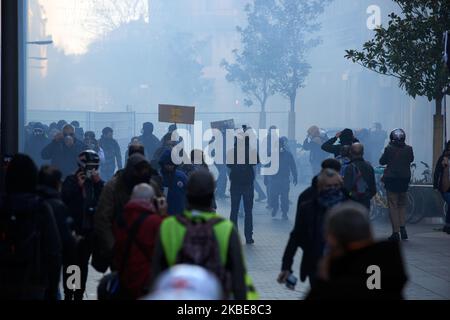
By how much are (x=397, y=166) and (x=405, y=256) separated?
2059mm

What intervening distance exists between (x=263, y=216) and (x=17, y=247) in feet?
48.0

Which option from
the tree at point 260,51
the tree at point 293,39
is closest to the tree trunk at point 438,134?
the tree at point 293,39

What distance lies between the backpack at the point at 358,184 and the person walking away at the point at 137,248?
18.5ft

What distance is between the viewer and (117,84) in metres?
78.0

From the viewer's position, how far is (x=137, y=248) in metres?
5.75

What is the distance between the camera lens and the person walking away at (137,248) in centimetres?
574

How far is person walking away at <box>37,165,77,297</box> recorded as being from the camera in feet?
21.9

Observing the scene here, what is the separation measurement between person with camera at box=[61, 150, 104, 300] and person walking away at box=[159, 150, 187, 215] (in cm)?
216

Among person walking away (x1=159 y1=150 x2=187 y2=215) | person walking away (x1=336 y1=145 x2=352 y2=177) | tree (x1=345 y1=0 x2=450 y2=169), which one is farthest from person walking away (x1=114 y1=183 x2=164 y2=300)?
tree (x1=345 y1=0 x2=450 y2=169)

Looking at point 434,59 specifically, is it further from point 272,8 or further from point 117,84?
point 117,84

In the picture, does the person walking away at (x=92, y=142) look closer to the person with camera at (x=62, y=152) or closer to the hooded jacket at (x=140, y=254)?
the person with camera at (x=62, y=152)

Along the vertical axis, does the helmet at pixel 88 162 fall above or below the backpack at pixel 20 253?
above

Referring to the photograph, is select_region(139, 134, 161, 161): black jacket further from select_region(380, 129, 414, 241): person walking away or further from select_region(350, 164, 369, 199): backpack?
select_region(350, 164, 369, 199): backpack

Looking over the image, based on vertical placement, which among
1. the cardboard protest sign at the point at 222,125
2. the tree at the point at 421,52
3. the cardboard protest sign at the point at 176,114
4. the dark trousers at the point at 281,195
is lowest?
the dark trousers at the point at 281,195
